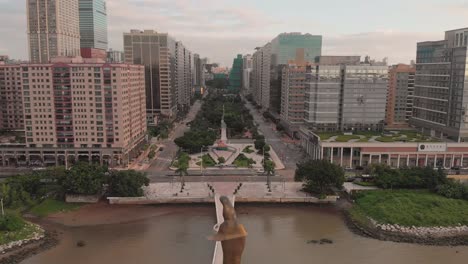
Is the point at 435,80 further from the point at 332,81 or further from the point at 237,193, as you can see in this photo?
the point at 237,193

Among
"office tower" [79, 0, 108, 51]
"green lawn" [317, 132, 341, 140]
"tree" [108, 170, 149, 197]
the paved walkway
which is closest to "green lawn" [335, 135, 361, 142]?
"green lawn" [317, 132, 341, 140]

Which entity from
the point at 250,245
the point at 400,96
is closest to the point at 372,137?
the point at 400,96

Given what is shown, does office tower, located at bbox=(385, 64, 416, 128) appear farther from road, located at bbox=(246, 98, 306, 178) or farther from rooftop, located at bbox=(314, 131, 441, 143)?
road, located at bbox=(246, 98, 306, 178)

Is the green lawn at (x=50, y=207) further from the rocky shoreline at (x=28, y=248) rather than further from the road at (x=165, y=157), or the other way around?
the road at (x=165, y=157)

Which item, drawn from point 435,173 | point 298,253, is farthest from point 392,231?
point 435,173

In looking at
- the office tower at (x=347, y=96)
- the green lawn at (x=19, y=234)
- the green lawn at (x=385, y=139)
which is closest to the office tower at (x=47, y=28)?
the office tower at (x=347, y=96)

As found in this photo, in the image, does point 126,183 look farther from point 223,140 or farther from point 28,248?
point 223,140
